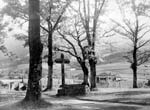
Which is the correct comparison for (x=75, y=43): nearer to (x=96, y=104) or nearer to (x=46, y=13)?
(x=46, y=13)

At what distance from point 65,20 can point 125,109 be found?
16302 mm

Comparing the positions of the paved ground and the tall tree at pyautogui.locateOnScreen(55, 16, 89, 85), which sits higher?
the tall tree at pyautogui.locateOnScreen(55, 16, 89, 85)

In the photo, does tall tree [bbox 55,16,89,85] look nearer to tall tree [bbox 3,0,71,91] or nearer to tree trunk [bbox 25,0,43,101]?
tall tree [bbox 3,0,71,91]

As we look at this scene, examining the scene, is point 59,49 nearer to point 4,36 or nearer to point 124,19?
point 4,36

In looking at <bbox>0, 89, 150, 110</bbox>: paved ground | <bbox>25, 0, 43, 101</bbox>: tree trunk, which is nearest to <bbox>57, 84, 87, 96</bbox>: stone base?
<bbox>0, 89, 150, 110</bbox>: paved ground

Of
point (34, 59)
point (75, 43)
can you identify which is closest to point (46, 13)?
point (75, 43)

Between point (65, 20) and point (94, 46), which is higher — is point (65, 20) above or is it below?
above

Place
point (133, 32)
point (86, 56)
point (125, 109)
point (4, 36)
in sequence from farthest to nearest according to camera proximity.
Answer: point (133, 32)
point (4, 36)
point (86, 56)
point (125, 109)

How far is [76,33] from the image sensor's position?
24.9 m

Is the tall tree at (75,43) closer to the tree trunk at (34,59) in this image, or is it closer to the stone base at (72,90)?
the stone base at (72,90)

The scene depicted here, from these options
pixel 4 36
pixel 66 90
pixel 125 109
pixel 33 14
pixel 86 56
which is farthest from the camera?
pixel 4 36

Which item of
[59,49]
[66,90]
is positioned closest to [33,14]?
[66,90]

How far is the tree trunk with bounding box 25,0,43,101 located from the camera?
11.7m

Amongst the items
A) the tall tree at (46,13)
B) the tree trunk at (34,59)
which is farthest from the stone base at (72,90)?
the tree trunk at (34,59)
